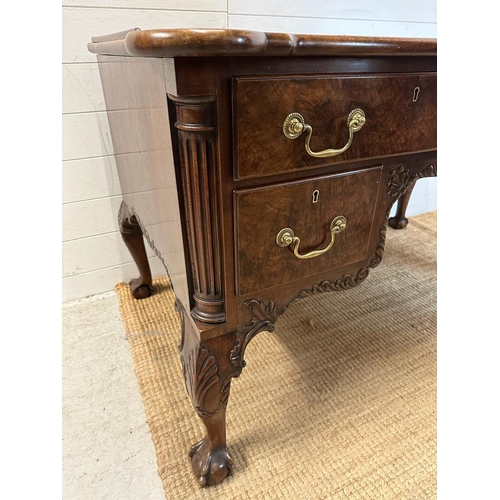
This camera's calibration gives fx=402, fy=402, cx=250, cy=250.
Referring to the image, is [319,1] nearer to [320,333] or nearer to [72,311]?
[320,333]

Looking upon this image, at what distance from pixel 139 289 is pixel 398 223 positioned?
43.9 inches

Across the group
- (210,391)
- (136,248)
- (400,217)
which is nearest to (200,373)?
(210,391)

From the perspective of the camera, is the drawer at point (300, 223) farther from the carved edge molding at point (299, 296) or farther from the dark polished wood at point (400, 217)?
the dark polished wood at point (400, 217)

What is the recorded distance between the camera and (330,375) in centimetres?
101

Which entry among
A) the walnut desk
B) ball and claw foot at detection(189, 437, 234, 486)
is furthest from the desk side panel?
ball and claw foot at detection(189, 437, 234, 486)

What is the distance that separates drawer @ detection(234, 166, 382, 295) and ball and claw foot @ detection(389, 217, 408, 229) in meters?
1.07

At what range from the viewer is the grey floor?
0.78 m

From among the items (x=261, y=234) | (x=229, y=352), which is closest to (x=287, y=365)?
(x=229, y=352)

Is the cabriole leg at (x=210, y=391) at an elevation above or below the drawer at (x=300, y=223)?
below

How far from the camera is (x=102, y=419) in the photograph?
0.91 metres

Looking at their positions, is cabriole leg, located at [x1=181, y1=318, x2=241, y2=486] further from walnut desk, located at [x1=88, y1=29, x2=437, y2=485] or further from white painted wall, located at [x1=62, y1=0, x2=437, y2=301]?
white painted wall, located at [x1=62, y1=0, x2=437, y2=301]

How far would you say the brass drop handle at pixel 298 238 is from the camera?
635 millimetres

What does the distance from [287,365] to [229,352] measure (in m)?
0.40

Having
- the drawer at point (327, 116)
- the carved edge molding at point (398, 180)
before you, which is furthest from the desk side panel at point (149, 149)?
the carved edge molding at point (398, 180)
